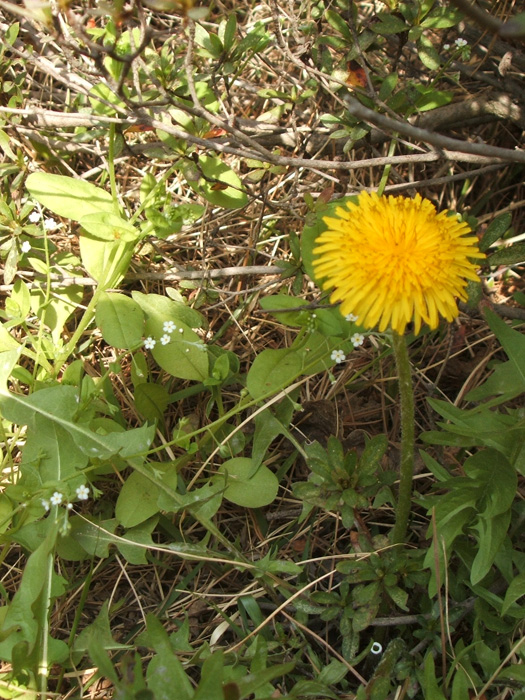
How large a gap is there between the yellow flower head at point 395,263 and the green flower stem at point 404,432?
98mm

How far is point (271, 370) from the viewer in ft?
6.80

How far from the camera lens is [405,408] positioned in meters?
1.58

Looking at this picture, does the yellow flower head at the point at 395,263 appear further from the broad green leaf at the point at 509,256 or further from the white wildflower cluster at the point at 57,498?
the white wildflower cluster at the point at 57,498

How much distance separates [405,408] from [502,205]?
57.0 inches

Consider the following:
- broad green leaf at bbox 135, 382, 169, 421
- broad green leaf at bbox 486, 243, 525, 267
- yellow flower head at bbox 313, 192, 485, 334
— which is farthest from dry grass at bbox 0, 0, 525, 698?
yellow flower head at bbox 313, 192, 485, 334

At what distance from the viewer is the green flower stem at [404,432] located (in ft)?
4.89

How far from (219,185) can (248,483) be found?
105 centimetres

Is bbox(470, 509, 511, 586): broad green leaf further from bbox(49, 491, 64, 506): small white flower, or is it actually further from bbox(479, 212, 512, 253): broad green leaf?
bbox(49, 491, 64, 506): small white flower

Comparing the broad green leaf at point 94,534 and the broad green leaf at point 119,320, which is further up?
the broad green leaf at point 119,320

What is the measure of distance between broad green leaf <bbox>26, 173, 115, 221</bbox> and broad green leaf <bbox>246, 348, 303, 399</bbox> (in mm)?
816

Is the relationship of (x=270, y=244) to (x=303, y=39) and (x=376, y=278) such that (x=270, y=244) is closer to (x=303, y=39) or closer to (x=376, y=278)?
(x=303, y=39)

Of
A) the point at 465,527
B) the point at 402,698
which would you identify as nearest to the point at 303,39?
the point at 465,527

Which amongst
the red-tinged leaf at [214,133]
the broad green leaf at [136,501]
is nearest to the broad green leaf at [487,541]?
the broad green leaf at [136,501]

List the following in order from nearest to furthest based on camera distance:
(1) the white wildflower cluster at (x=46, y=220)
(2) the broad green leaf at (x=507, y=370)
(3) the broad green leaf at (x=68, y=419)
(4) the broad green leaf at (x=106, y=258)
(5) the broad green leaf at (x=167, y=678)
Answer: (5) the broad green leaf at (x=167, y=678)
(2) the broad green leaf at (x=507, y=370)
(3) the broad green leaf at (x=68, y=419)
(4) the broad green leaf at (x=106, y=258)
(1) the white wildflower cluster at (x=46, y=220)
